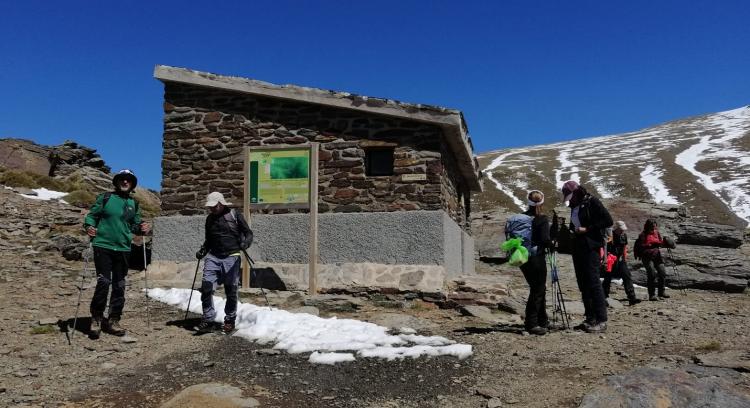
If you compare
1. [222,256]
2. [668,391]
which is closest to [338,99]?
[222,256]

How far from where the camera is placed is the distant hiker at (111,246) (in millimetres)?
7176

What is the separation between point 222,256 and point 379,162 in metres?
4.52

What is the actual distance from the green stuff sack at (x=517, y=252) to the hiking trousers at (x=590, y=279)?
79 centimetres

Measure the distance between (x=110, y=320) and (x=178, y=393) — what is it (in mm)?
2761

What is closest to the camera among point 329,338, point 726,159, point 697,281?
point 329,338

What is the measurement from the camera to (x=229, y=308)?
7.95 m

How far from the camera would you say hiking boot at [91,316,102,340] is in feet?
23.4

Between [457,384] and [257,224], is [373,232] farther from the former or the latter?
[457,384]

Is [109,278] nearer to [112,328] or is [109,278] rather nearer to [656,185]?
[112,328]

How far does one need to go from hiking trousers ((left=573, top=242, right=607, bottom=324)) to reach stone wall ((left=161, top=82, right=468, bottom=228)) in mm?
3710

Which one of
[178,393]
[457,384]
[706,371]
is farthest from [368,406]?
[706,371]

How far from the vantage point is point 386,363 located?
629 centimetres

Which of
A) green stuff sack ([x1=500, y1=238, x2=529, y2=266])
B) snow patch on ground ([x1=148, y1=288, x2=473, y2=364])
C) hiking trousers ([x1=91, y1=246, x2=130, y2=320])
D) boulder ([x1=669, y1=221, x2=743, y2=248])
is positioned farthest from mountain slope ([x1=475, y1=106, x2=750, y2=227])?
hiking trousers ([x1=91, y1=246, x2=130, y2=320])

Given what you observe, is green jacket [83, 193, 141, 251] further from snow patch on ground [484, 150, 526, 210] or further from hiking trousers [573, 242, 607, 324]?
snow patch on ground [484, 150, 526, 210]
